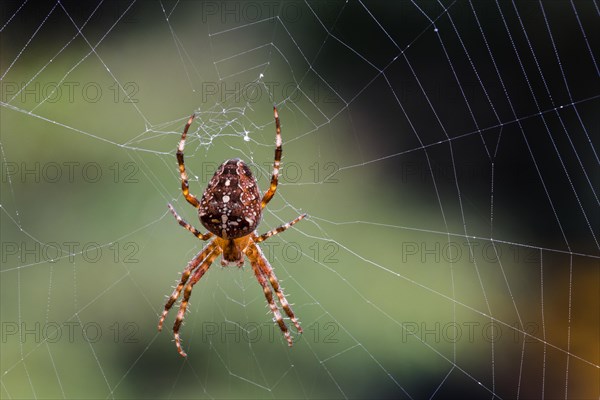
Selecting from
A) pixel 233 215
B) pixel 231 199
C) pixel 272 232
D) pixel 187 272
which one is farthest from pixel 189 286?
pixel 231 199

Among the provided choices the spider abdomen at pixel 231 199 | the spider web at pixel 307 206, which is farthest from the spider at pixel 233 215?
the spider web at pixel 307 206

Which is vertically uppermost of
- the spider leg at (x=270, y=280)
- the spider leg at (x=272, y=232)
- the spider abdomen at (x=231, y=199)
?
the spider abdomen at (x=231, y=199)

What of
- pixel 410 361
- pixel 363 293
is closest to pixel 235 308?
pixel 363 293

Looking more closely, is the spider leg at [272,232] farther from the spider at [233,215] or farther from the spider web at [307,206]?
the spider web at [307,206]

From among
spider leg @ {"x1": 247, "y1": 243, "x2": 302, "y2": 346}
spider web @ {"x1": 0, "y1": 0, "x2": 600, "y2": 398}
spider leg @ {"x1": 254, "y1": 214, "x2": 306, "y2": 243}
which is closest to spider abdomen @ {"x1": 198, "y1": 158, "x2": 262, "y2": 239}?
spider leg @ {"x1": 254, "y1": 214, "x2": 306, "y2": 243}

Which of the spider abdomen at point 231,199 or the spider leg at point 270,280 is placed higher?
the spider abdomen at point 231,199

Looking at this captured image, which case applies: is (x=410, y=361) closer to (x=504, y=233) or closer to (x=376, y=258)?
(x=376, y=258)
